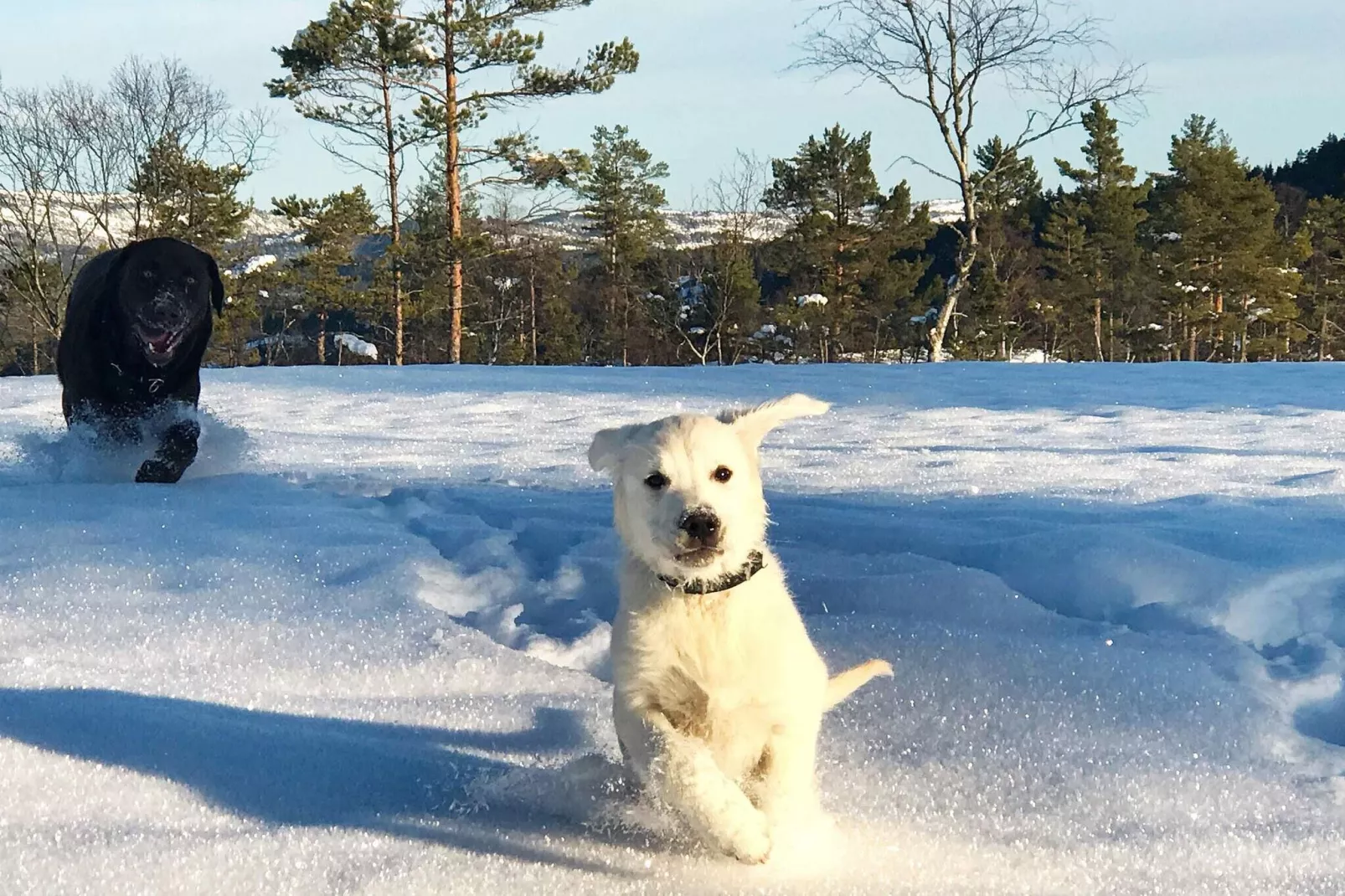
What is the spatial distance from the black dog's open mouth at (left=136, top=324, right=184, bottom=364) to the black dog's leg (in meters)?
0.36

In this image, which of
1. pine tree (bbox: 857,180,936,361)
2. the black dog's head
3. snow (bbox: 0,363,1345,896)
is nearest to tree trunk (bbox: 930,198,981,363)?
pine tree (bbox: 857,180,936,361)

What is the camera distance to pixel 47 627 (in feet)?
11.2

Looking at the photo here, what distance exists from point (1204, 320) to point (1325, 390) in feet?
126

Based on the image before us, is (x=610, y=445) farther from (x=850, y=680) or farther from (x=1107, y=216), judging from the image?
(x=1107, y=216)

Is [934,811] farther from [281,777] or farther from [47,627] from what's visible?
[47,627]

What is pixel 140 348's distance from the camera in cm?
593

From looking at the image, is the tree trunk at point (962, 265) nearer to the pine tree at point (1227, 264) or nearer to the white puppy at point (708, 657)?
the pine tree at point (1227, 264)

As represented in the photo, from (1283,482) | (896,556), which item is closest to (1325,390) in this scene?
(1283,482)

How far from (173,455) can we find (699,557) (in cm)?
438

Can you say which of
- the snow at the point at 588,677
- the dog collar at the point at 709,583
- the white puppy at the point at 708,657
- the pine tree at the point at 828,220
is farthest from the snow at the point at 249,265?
the dog collar at the point at 709,583

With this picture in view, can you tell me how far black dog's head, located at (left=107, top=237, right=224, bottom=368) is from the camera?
5898mm

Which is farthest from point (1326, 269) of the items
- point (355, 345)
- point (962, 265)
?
point (355, 345)

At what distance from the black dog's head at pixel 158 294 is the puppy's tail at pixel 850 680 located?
460 cm

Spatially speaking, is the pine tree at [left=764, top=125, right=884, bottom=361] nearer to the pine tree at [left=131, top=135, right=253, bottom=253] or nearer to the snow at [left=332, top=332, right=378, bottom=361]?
the snow at [left=332, top=332, right=378, bottom=361]
